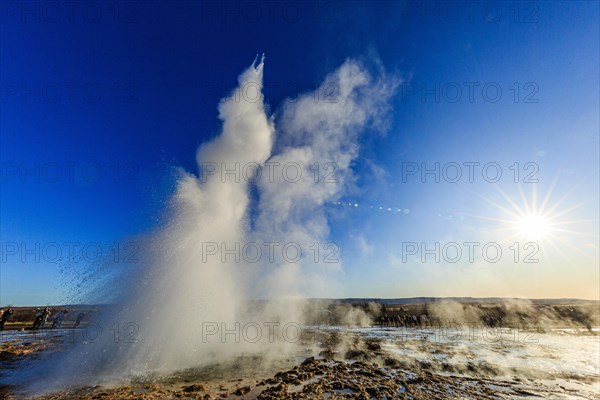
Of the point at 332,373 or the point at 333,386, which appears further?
the point at 332,373

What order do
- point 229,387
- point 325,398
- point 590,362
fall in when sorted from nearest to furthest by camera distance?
point 325,398 → point 229,387 → point 590,362

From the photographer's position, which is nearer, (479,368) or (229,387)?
(229,387)

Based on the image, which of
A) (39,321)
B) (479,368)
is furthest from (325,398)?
(39,321)

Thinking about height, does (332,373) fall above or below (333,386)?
below

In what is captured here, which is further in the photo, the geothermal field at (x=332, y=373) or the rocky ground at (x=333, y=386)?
the geothermal field at (x=332, y=373)

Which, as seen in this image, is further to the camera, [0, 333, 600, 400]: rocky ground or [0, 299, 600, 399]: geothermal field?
[0, 299, 600, 399]: geothermal field

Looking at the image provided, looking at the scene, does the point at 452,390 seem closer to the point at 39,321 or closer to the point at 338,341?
the point at 338,341

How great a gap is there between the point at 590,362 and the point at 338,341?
655 inches

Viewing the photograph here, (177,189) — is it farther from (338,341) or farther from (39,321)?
(39,321)

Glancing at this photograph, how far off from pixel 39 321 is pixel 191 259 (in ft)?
102

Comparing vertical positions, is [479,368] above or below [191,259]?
below

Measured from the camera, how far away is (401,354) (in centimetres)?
1839

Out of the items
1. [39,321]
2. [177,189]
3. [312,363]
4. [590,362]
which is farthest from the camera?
[39,321]

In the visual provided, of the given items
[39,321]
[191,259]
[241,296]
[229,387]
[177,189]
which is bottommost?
[39,321]
